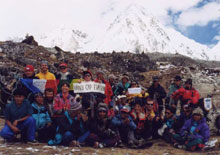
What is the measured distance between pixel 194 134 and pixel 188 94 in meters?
1.22

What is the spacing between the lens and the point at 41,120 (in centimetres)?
530

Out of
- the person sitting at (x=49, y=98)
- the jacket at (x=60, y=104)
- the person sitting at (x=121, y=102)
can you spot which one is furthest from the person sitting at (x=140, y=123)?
the person sitting at (x=49, y=98)

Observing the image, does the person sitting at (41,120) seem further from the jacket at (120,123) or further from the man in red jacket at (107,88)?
the man in red jacket at (107,88)

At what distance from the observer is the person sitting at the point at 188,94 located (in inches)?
249

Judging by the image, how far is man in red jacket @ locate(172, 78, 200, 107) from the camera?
20.8 ft

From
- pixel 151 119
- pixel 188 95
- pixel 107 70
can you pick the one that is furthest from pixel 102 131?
pixel 107 70

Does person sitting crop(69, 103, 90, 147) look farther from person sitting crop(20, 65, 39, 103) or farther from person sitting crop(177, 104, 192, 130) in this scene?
person sitting crop(177, 104, 192, 130)

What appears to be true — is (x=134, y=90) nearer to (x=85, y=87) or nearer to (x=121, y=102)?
(x=121, y=102)

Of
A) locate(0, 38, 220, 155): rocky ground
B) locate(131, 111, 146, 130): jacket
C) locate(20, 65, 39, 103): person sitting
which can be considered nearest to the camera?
locate(0, 38, 220, 155): rocky ground

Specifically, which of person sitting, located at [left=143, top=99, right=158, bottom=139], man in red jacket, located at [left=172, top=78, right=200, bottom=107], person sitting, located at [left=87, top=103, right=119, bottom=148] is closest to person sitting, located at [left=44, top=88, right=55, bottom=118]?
person sitting, located at [left=87, top=103, right=119, bottom=148]

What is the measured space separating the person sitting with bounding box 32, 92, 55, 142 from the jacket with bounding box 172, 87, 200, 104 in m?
3.21

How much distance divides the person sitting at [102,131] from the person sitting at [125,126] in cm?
24

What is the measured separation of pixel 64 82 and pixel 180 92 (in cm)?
286

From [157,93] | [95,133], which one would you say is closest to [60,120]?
[95,133]
